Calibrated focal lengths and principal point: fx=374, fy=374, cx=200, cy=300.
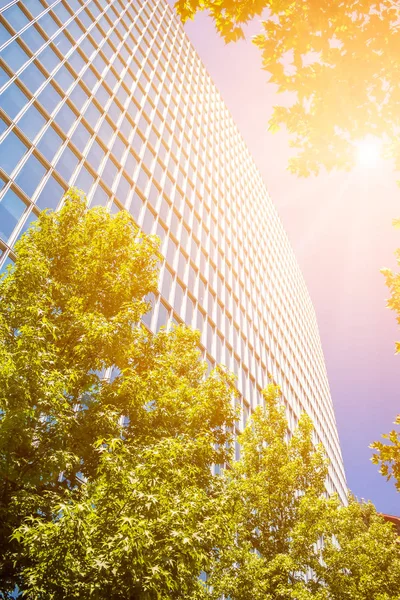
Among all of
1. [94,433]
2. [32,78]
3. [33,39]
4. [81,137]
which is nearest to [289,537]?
[94,433]

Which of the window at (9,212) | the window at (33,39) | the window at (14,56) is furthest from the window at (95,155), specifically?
the window at (9,212)

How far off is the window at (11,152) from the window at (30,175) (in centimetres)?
35

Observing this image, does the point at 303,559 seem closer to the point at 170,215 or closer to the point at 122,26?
the point at 170,215

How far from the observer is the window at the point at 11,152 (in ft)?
45.1

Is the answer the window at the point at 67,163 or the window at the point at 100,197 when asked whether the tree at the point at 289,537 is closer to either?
the window at the point at 100,197

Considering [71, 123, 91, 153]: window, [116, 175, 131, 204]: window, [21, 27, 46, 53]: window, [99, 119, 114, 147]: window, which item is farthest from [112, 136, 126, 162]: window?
→ [21, 27, 46, 53]: window

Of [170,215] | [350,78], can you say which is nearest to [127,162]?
A: [170,215]

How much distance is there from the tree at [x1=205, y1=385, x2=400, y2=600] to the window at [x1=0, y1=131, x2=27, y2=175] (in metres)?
12.5

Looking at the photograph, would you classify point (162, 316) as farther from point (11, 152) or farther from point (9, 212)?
point (11, 152)

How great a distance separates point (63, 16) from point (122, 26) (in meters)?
8.86

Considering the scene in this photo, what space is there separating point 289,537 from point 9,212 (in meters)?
13.3

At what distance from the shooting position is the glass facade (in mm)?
16000

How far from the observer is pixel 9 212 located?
1298 centimetres

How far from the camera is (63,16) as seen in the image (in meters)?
21.4
